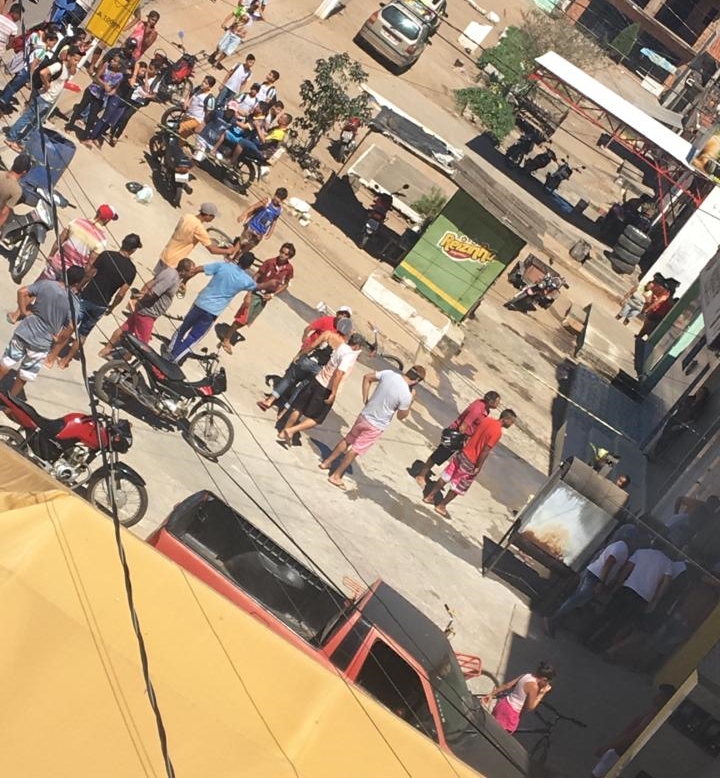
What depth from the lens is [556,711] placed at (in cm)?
1232

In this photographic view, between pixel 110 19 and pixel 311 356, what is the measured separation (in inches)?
301

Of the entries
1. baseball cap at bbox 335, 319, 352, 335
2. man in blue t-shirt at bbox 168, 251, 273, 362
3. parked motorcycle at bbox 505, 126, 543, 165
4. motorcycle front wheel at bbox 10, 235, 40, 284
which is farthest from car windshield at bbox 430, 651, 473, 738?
parked motorcycle at bbox 505, 126, 543, 165

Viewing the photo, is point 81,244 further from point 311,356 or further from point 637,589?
point 637,589

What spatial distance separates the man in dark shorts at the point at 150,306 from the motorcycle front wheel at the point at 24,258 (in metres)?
1.51

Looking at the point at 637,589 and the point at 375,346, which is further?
the point at 375,346

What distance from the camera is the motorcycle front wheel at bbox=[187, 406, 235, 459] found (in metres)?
12.8

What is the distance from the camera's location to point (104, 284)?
12344 mm

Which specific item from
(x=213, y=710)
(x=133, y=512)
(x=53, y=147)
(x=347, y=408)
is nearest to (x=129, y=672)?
(x=213, y=710)

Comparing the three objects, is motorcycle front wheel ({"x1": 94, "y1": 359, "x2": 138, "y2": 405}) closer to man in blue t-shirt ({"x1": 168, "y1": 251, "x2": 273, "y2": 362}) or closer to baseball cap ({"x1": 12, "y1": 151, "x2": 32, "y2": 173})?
man in blue t-shirt ({"x1": 168, "y1": 251, "x2": 273, "y2": 362})

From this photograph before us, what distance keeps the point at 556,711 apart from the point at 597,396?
1063cm

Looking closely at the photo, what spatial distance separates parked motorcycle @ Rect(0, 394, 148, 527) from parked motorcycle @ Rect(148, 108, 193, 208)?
8.37 m

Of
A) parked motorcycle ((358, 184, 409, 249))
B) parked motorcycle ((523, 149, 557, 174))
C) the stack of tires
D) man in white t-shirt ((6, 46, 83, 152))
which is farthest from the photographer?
parked motorcycle ((523, 149, 557, 174))

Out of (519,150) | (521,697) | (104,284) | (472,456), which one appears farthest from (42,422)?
(519,150)

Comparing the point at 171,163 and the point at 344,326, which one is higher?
the point at 344,326
